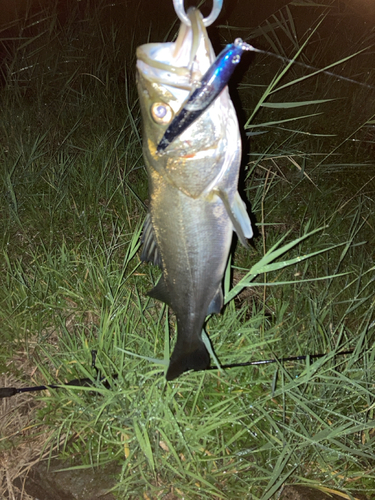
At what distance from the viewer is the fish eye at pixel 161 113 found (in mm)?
1302

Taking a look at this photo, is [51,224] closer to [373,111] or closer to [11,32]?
[11,32]

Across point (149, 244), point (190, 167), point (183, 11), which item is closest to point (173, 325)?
point (149, 244)

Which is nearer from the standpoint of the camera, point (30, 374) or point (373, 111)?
point (30, 374)

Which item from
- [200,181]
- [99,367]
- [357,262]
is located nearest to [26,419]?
[99,367]

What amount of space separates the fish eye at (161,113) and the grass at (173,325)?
76 centimetres

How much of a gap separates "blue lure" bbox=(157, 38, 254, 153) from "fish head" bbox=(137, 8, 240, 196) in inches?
1.9

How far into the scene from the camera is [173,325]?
259 centimetres

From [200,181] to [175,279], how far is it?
495 millimetres

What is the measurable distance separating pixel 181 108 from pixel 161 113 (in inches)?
3.8

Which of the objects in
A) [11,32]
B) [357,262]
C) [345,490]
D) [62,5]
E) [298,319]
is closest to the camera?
[345,490]

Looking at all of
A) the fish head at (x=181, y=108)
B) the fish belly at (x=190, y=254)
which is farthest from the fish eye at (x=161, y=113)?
the fish belly at (x=190, y=254)

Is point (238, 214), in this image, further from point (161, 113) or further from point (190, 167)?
point (161, 113)

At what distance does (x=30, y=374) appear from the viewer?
243 centimetres

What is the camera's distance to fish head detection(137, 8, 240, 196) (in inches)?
47.2
